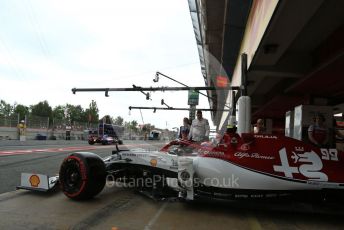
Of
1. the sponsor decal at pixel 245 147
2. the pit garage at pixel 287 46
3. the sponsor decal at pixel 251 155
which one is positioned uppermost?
the pit garage at pixel 287 46

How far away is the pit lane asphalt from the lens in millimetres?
4660

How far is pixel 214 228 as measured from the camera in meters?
4.62

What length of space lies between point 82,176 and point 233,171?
2.36 m

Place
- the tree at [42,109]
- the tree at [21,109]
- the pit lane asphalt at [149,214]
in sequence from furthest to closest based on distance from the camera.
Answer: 1. the tree at [21,109]
2. the tree at [42,109]
3. the pit lane asphalt at [149,214]

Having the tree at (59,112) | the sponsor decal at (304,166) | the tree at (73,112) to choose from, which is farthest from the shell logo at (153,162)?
the tree at (73,112)

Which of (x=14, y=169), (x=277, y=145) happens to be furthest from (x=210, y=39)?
(x=277, y=145)

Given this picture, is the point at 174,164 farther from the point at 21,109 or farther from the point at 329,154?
the point at 21,109

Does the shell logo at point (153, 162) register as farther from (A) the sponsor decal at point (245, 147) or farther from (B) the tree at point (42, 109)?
(B) the tree at point (42, 109)

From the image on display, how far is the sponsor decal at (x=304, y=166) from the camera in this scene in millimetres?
5207

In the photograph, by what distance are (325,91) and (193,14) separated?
Answer: 6.17 meters

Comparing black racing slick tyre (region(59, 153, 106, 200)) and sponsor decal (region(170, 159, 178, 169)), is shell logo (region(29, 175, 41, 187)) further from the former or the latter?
sponsor decal (region(170, 159, 178, 169))

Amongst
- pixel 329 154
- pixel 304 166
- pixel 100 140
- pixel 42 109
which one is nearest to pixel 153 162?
pixel 304 166

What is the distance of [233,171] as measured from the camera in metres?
5.40

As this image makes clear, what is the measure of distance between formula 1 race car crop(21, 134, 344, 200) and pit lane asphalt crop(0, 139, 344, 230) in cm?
24
